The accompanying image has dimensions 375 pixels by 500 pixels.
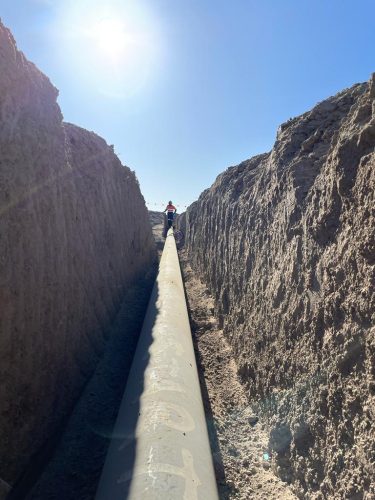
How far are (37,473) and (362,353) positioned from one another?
3.62 m

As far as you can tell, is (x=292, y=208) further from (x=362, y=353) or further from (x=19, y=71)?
(x=19, y=71)

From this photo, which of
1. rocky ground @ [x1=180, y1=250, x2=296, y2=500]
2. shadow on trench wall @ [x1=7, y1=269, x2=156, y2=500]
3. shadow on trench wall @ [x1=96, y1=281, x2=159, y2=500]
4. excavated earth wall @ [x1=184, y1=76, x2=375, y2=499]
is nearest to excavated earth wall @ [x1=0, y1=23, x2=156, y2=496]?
shadow on trench wall @ [x1=7, y1=269, x2=156, y2=500]

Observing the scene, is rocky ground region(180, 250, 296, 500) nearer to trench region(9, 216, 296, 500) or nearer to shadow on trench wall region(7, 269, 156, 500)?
trench region(9, 216, 296, 500)

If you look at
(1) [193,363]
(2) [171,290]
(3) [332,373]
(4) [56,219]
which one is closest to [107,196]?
(2) [171,290]

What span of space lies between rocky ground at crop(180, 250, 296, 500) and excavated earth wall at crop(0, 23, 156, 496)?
202cm

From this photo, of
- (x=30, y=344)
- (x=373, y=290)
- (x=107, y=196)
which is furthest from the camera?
(x=107, y=196)

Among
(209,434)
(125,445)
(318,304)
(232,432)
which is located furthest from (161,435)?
(318,304)

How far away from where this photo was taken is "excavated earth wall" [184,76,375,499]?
2930mm

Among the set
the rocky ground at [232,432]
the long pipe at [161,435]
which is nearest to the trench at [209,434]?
the rocky ground at [232,432]

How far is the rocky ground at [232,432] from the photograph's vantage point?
3.81m

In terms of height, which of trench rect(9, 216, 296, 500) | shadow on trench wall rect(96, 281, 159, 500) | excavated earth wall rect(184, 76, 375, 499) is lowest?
trench rect(9, 216, 296, 500)

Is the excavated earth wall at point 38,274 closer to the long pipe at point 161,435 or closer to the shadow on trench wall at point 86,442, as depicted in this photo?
the shadow on trench wall at point 86,442

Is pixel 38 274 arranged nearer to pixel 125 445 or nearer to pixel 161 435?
pixel 125 445

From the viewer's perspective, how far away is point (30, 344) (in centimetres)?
429
